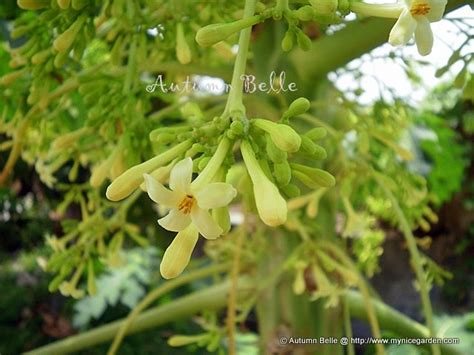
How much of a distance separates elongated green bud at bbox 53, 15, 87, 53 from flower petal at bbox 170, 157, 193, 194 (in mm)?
260

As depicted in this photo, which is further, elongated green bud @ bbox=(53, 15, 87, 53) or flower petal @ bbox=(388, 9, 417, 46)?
elongated green bud @ bbox=(53, 15, 87, 53)

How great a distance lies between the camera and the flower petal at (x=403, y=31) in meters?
0.41

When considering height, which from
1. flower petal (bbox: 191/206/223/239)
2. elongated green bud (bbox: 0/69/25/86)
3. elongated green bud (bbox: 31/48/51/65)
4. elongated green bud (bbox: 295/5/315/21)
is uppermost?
elongated green bud (bbox: 295/5/315/21)

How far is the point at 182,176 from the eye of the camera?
1.28 feet

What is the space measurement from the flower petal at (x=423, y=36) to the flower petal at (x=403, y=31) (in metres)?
0.01

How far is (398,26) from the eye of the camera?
41 centimetres

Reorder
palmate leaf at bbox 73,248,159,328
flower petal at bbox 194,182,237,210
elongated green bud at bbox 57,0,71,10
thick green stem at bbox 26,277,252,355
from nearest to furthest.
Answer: flower petal at bbox 194,182,237,210, elongated green bud at bbox 57,0,71,10, thick green stem at bbox 26,277,252,355, palmate leaf at bbox 73,248,159,328

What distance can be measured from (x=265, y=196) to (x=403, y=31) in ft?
0.44

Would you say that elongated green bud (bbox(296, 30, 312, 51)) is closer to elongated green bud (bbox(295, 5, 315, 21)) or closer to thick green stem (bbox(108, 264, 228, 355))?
elongated green bud (bbox(295, 5, 315, 21))

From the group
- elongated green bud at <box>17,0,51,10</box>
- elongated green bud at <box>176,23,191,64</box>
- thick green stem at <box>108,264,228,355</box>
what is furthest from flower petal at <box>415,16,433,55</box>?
thick green stem at <box>108,264,228,355</box>

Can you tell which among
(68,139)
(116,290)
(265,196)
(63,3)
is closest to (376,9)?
(265,196)

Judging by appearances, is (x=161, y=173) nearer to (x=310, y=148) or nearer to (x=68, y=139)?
(x=310, y=148)

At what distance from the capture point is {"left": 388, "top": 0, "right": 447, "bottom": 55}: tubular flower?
0.41 metres

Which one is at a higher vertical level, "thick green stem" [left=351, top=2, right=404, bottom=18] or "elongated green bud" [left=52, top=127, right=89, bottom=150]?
"thick green stem" [left=351, top=2, right=404, bottom=18]
